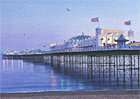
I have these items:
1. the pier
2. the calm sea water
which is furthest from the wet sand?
the pier

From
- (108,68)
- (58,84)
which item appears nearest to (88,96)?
(58,84)

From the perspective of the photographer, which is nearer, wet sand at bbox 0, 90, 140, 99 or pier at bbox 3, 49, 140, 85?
wet sand at bbox 0, 90, 140, 99

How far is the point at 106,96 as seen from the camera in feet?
37.7

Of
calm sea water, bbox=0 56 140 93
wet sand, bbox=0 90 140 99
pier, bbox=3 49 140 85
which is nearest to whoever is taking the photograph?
wet sand, bbox=0 90 140 99

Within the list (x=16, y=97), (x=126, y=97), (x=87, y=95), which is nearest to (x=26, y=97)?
(x=16, y=97)

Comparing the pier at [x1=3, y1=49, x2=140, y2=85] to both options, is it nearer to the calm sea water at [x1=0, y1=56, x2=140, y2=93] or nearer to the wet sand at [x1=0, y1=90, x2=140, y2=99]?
the calm sea water at [x1=0, y1=56, x2=140, y2=93]

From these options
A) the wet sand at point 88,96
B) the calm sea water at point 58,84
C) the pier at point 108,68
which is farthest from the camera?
the pier at point 108,68

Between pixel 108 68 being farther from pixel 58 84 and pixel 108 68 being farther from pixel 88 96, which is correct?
pixel 88 96

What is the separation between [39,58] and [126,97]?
103 meters

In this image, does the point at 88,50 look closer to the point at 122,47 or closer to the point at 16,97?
the point at 122,47

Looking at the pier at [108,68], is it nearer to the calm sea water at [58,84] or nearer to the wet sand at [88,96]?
the calm sea water at [58,84]

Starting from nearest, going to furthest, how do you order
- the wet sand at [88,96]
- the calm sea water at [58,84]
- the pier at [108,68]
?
the wet sand at [88,96]
the calm sea water at [58,84]
the pier at [108,68]

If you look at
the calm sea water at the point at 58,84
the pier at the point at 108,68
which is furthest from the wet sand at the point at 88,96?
the pier at the point at 108,68

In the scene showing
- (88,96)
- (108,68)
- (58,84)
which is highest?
(88,96)
